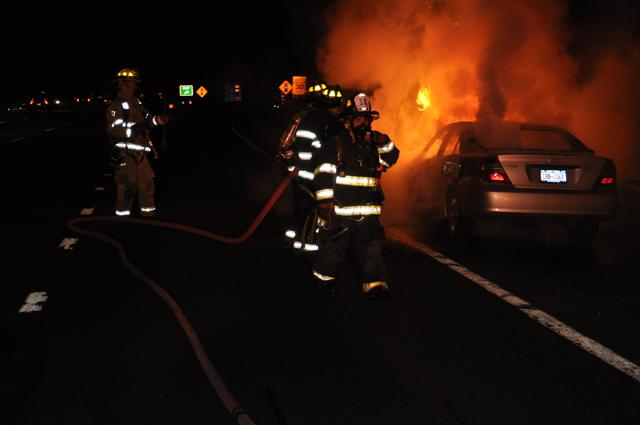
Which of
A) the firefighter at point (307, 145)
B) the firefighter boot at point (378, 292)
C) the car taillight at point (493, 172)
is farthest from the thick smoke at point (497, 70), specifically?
the firefighter boot at point (378, 292)

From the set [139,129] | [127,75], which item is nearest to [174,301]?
[139,129]

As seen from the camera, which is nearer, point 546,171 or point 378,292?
point 378,292

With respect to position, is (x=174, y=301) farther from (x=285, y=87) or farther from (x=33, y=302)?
(x=285, y=87)

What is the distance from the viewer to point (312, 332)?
6.09 m

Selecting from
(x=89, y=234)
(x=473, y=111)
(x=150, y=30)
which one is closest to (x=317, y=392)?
(x=89, y=234)

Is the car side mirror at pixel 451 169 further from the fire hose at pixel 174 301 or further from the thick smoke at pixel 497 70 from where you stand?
the thick smoke at pixel 497 70

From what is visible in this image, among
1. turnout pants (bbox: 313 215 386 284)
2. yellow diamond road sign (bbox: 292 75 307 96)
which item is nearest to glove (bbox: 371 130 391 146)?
turnout pants (bbox: 313 215 386 284)

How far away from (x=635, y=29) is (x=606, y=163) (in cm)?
1051

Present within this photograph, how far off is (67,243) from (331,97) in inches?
145

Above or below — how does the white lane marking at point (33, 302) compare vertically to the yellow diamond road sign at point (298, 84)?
above

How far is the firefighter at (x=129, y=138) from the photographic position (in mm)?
11406

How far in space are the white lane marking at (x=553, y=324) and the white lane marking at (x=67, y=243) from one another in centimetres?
393

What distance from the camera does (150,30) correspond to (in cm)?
10656

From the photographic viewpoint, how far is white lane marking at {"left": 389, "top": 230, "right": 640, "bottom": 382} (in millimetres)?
5418
